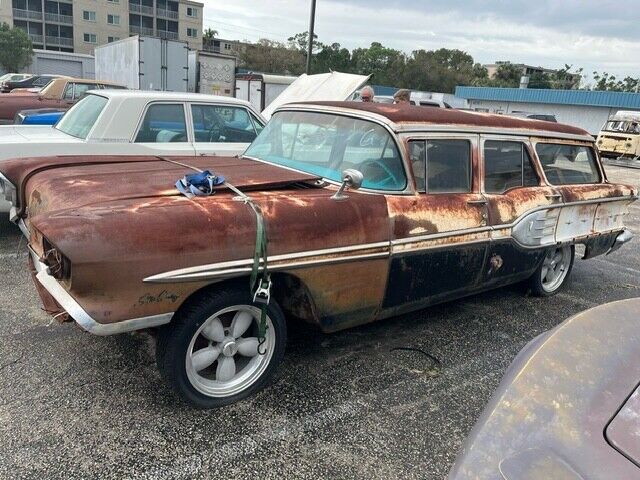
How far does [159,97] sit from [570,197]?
4.54 m

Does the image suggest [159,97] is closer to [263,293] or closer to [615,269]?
[263,293]

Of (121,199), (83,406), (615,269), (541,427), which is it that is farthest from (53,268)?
(615,269)

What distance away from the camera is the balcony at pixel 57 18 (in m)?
65.8

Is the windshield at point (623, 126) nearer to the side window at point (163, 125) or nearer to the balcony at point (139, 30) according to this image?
the side window at point (163, 125)

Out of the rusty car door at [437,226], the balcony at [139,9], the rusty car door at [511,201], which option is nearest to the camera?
the rusty car door at [437,226]

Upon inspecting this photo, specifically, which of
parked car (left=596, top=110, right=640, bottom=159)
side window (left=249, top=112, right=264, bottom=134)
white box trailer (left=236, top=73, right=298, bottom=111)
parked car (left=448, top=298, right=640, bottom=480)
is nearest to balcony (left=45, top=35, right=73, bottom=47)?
white box trailer (left=236, top=73, right=298, bottom=111)

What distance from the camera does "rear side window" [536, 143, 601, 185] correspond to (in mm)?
4555

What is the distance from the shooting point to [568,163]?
4.86 meters

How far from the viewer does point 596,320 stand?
83.7 inches

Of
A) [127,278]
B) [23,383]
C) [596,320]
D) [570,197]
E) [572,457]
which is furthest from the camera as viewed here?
[570,197]

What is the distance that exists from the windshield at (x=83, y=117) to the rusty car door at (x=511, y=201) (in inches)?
170

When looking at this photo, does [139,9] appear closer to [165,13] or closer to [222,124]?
[165,13]

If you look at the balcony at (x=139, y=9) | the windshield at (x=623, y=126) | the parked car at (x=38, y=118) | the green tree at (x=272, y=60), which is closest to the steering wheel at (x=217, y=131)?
the parked car at (x=38, y=118)

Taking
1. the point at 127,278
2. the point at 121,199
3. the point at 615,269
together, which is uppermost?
the point at 121,199
